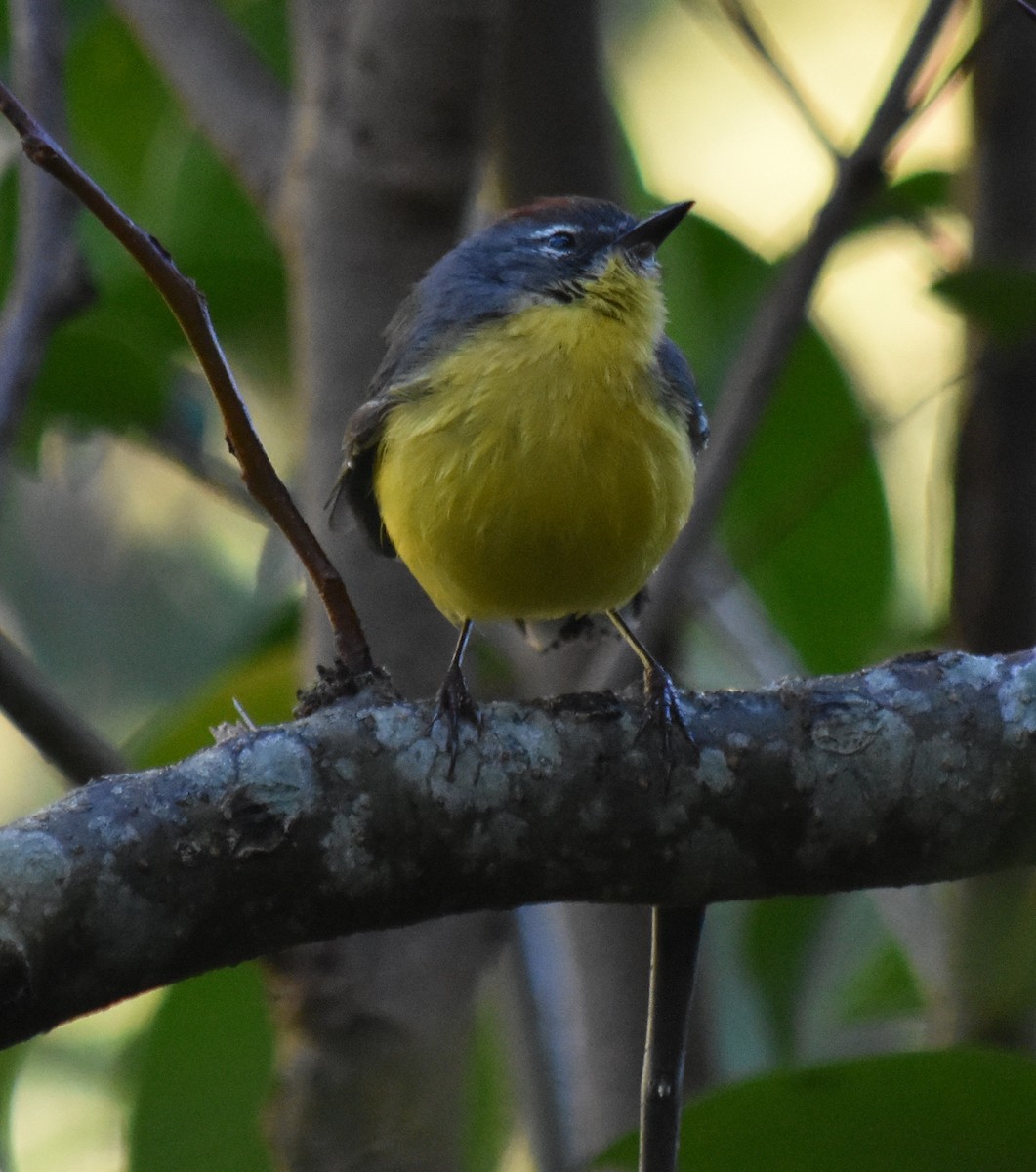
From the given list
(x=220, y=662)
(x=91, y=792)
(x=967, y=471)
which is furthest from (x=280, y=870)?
(x=967, y=471)

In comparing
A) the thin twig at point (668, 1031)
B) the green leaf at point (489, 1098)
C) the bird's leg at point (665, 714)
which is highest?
the bird's leg at point (665, 714)

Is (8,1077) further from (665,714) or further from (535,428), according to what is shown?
(665,714)

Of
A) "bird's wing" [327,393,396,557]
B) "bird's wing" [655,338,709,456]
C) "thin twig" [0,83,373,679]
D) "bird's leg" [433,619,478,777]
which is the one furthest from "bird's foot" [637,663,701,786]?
"bird's wing" [327,393,396,557]

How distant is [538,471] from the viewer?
258 centimetres

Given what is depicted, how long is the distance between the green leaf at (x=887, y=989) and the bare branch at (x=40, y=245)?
224 centimetres

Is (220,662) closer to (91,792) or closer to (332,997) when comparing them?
(332,997)

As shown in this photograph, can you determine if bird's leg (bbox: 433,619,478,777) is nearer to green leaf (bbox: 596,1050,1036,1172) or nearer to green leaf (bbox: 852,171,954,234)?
green leaf (bbox: 596,1050,1036,1172)

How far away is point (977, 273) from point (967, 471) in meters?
0.58

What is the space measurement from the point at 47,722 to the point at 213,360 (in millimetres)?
791

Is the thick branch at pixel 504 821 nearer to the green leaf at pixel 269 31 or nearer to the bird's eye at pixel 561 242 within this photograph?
the bird's eye at pixel 561 242

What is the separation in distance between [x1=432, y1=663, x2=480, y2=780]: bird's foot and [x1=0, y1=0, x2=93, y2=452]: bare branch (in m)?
0.92

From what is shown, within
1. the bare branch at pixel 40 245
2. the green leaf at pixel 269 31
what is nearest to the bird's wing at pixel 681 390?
the bare branch at pixel 40 245

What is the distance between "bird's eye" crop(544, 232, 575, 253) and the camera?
2.99 metres

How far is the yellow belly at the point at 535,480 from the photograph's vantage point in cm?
259
